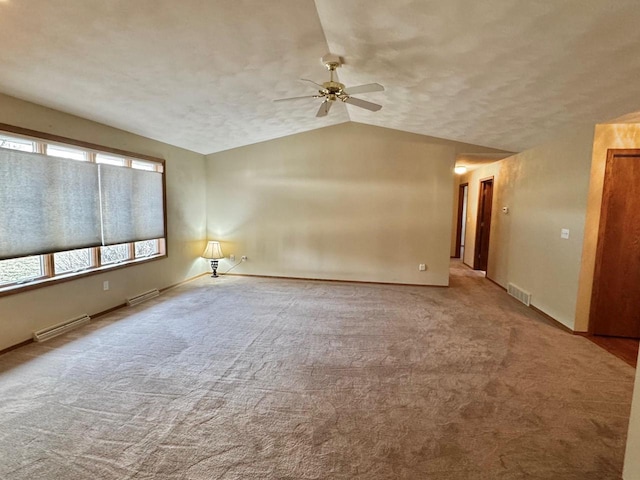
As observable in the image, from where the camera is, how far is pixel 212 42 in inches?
103

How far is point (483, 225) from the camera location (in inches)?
278

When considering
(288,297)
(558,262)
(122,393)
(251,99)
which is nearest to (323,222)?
(288,297)

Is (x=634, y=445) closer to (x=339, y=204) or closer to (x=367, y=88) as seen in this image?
(x=367, y=88)

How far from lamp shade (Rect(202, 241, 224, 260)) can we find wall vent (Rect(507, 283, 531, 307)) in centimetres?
547

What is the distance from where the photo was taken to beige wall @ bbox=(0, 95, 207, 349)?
3043 millimetres

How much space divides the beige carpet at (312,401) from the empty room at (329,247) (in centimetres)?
2

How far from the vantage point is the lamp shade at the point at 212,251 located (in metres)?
6.26

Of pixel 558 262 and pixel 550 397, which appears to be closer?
pixel 550 397

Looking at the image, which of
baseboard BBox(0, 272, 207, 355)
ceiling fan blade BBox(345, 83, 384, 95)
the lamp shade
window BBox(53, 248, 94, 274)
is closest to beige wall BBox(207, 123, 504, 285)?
the lamp shade

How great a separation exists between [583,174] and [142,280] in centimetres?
616

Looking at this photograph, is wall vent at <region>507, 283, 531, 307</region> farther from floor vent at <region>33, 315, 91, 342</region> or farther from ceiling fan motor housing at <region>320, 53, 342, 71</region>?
floor vent at <region>33, 315, 91, 342</region>

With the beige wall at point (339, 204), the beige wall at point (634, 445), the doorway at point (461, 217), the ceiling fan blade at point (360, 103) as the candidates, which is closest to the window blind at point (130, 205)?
the beige wall at point (339, 204)

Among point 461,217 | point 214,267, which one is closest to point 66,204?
point 214,267

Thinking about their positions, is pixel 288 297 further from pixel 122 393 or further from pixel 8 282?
pixel 8 282
